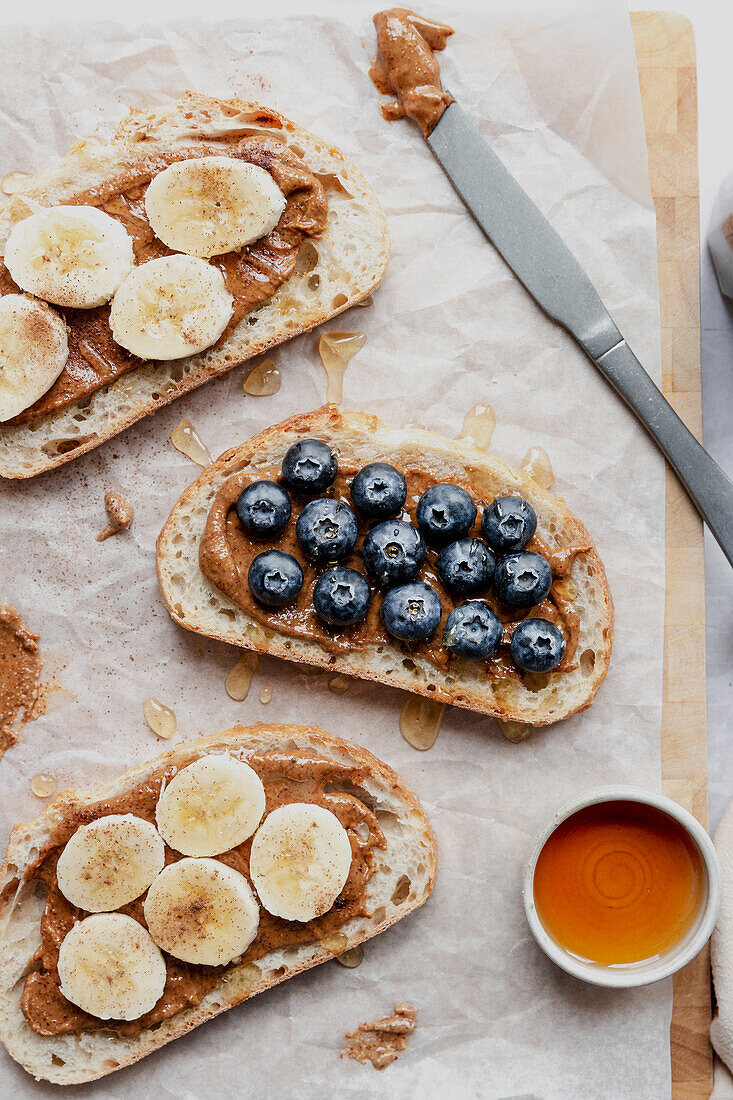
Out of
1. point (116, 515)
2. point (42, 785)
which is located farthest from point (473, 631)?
point (42, 785)

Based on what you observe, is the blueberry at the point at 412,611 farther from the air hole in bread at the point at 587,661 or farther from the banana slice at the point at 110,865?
the banana slice at the point at 110,865

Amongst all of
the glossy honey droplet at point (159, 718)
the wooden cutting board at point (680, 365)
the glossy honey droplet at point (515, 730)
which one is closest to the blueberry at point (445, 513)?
the glossy honey droplet at point (515, 730)

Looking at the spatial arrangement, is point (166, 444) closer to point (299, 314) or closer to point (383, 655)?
point (299, 314)

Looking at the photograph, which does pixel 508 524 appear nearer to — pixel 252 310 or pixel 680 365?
pixel 680 365

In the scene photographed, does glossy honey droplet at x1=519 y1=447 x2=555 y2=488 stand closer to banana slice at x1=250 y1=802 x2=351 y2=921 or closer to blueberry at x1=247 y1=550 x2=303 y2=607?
blueberry at x1=247 y1=550 x2=303 y2=607

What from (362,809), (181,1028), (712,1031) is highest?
(362,809)

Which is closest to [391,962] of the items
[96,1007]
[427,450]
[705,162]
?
[96,1007]

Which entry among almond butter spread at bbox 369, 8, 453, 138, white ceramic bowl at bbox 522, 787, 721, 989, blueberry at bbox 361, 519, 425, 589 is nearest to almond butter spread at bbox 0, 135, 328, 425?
almond butter spread at bbox 369, 8, 453, 138
